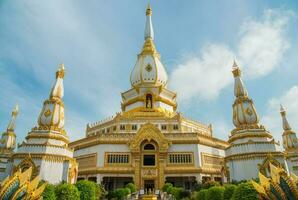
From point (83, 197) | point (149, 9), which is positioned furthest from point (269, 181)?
point (149, 9)

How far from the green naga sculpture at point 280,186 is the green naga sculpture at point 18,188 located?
9643 millimetres

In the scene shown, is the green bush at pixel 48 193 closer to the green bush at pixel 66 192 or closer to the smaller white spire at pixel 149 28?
Answer: the green bush at pixel 66 192

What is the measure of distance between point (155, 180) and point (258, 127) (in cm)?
1602

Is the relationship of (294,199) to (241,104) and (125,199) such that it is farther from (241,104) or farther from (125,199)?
(241,104)

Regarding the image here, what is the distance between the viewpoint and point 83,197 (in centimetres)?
1809

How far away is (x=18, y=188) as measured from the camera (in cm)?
962

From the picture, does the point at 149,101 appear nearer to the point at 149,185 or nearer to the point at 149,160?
the point at 149,160

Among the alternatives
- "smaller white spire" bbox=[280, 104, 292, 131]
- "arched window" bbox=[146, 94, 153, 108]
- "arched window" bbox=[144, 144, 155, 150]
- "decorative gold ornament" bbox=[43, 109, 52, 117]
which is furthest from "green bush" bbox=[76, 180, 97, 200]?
"smaller white spire" bbox=[280, 104, 292, 131]

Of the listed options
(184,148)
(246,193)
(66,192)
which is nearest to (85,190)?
(66,192)

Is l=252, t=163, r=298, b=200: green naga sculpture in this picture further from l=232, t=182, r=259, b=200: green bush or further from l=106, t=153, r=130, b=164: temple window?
l=106, t=153, r=130, b=164: temple window

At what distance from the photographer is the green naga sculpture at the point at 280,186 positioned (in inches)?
361

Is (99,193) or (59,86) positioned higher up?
(59,86)

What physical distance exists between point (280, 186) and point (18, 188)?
33.4ft

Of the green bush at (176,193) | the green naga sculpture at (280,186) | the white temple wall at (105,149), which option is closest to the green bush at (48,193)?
the green naga sculpture at (280,186)
